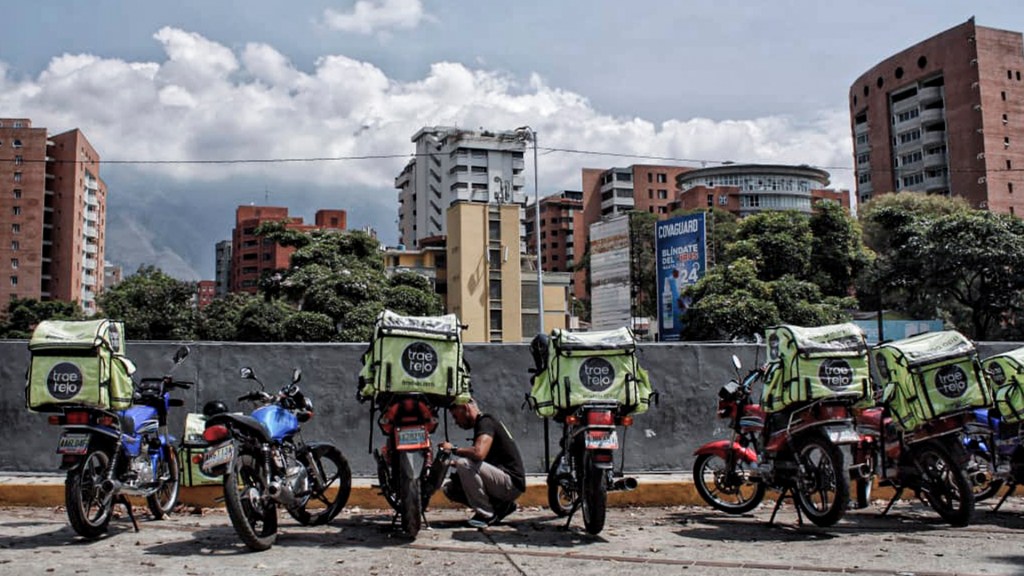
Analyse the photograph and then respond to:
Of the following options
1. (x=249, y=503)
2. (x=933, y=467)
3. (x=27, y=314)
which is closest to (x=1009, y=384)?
(x=933, y=467)

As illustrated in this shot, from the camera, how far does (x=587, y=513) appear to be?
6.32 meters

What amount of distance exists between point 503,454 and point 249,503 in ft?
6.40

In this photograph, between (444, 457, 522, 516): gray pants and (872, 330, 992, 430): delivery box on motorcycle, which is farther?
(872, 330, 992, 430): delivery box on motorcycle

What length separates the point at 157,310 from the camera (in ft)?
157

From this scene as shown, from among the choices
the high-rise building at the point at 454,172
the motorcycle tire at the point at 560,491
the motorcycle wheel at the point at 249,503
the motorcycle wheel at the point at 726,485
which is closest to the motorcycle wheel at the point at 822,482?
the motorcycle wheel at the point at 726,485

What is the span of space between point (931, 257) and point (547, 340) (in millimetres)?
34988

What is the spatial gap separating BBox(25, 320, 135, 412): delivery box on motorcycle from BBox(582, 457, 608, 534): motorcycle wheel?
10.9 ft

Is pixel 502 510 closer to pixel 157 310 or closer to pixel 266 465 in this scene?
pixel 266 465

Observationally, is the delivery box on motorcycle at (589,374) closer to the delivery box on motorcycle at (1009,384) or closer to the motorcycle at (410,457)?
the motorcycle at (410,457)

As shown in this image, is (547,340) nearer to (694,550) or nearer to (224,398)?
(694,550)

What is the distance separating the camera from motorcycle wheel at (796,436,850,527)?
21.2 ft

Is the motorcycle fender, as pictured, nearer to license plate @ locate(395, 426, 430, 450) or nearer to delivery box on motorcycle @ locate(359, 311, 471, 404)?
delivery box on motorcycle @ locate(359, 311, 471, 404)

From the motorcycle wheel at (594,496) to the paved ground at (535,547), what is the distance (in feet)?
0.47

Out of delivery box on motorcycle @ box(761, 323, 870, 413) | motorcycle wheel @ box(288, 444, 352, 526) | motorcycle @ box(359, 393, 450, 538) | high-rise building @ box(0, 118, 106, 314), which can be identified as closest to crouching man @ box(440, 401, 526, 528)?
motorcycle @ box(359, 393, 450, 538)
